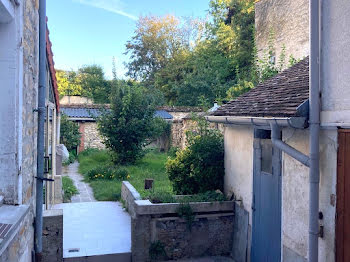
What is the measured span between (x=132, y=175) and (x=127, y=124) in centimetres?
246

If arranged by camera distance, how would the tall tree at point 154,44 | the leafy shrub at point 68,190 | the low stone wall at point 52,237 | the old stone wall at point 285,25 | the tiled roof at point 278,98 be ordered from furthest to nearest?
the tall tree at point 154,44
the old stone wall at point 285,25
the leafy shrub at point 68,190
the low stone wall at point 52,237
the tiled roof at point 278,98

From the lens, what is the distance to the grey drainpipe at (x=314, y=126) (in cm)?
434

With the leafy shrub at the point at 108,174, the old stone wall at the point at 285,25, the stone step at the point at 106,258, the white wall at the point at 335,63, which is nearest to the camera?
the white wall at the point at 335,63

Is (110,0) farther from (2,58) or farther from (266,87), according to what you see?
(2,58)

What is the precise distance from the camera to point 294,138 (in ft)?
17.3

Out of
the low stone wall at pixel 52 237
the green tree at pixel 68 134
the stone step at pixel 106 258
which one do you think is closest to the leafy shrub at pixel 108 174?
the green tree at pixel 68 134

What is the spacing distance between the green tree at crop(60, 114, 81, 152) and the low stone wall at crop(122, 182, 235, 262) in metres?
12.3

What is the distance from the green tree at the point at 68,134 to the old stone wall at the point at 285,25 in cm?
1041

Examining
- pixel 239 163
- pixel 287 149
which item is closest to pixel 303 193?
pixel 287 149

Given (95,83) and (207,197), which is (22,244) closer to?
(207,197)

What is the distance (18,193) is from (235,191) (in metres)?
4.82

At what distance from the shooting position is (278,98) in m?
6.02

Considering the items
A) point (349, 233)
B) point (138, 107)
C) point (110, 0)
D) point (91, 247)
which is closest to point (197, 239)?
point (91, 247)

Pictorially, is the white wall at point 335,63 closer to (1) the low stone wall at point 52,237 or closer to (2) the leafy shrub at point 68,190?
(1) the low stone wall at point 52,237
